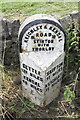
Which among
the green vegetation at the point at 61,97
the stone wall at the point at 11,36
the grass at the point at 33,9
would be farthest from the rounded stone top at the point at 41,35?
the grass at the point at 33,9

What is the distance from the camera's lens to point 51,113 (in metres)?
3.15

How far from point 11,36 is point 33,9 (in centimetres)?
101

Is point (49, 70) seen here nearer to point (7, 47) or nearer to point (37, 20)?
point (37, 20)

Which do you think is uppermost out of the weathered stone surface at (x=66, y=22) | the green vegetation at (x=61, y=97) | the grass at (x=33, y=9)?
the grass at (x=33, y=9)

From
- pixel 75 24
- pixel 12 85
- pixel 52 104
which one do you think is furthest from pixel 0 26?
pixel 52 104

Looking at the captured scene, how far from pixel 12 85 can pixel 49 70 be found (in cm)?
77

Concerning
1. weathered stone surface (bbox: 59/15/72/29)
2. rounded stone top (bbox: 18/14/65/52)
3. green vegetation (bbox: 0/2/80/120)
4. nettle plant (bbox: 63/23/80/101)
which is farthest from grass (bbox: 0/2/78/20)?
rounded stone top (bbox: 18/14/65/52)

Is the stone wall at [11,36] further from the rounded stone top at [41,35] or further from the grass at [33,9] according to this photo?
the rounded stone top at [41,35]

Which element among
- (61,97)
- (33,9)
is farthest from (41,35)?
(33,9)

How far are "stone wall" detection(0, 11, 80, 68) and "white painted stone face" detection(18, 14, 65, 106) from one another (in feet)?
2.14

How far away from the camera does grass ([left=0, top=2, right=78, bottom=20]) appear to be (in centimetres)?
423

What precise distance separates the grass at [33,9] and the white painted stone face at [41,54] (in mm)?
1383

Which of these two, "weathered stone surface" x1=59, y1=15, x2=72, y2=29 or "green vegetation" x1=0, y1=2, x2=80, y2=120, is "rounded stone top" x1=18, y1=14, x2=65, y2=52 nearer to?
"green vegetation" x1=0, y1=2, x2=80, y2=120

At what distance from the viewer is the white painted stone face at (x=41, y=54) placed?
2.74 metres
